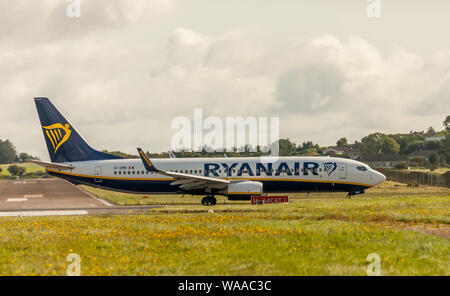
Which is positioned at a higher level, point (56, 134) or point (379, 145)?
point (379, 145)

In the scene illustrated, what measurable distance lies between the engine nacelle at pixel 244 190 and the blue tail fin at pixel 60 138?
495 inches

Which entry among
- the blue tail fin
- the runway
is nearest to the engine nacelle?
the runway

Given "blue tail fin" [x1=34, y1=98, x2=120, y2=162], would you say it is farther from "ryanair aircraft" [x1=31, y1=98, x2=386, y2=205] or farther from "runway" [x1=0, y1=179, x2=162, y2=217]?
"runway" [x1=0, y1=179, x2=162, y2=217]

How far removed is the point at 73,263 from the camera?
15781 millimetres

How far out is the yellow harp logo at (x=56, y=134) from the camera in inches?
1852

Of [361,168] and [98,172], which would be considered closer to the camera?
[361,168]

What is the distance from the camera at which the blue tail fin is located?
154 feet

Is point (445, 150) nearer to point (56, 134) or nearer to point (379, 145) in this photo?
point (379, 145)

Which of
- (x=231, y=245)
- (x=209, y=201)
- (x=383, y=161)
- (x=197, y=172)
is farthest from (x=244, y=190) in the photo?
(x=383, y=161)

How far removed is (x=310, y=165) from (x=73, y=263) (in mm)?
29774

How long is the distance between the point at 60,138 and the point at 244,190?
17.0 m

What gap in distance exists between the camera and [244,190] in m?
42.4

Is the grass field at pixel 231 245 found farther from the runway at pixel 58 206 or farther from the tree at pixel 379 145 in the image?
the tree at pixel 379 145
